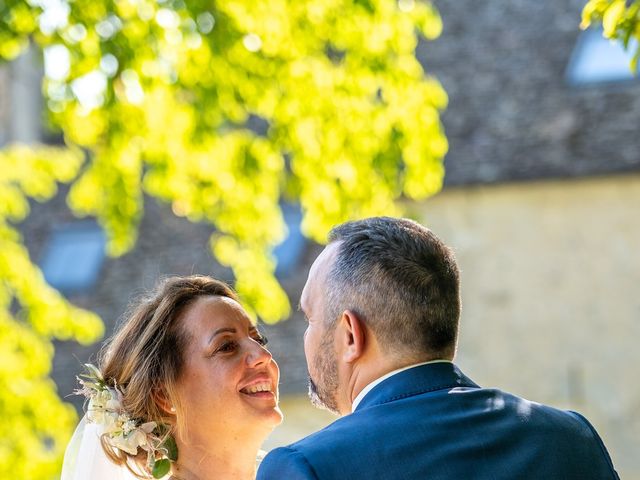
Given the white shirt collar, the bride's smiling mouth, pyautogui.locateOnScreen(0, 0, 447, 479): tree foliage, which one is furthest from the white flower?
pyautogui.locateOnScreen(0, 0, 447, 479): tree foliage

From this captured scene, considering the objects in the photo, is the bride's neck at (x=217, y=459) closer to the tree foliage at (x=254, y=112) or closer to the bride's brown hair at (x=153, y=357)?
the bride's brown hair at (x=153, y=357)

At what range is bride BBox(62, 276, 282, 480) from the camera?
4.43 metres

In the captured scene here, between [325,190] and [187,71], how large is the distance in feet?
4.29

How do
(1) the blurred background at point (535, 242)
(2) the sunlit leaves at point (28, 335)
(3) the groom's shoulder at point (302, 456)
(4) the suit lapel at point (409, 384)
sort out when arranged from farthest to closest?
(1) the blurred background at point (535, 242) → (2) the sunlit leaves at point (28, 335) → (4) the suit lapel at point (409, 384) → (3) the groom's shoulder at point (302, 456)

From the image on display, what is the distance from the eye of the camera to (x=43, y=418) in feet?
37.8

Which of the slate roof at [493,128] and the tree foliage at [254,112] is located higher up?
the tree foliage at [254,112]

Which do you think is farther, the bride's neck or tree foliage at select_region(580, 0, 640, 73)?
tree foliage at select_region(580, 0, 640, 73)

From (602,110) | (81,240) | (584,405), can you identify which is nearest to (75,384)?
(81,240)

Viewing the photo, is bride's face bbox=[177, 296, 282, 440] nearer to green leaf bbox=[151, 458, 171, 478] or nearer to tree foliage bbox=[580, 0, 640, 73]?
green leaf bbox=[151, 458, 171, 478]

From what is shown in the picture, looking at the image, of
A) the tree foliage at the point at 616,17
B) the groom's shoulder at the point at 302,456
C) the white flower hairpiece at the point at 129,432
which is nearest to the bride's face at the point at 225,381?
the white flower hairpiece at the point at 129,432

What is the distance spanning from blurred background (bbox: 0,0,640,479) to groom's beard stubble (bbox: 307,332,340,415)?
1202 cm

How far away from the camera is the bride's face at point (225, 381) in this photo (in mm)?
4414

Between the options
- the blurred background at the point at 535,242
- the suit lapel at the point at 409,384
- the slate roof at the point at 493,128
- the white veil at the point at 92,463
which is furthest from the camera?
the slate roof at the point at 493,128

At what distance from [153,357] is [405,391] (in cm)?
143
